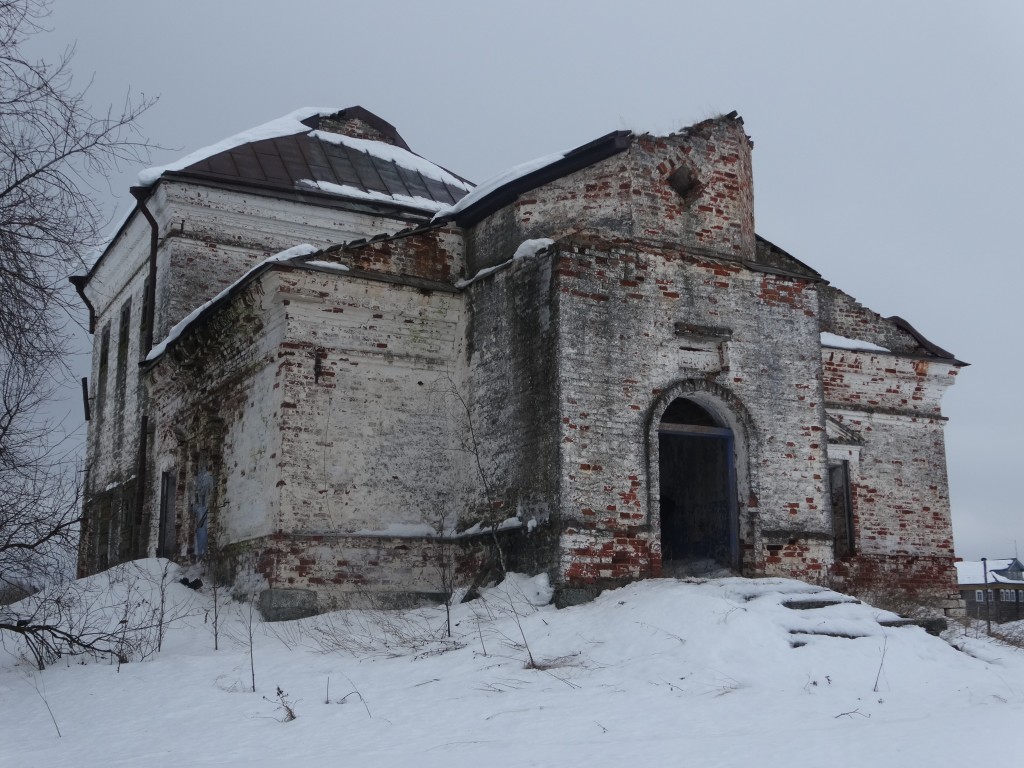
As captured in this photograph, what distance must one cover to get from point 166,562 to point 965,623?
9682 mm

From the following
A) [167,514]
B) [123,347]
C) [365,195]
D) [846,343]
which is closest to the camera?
[167,514]

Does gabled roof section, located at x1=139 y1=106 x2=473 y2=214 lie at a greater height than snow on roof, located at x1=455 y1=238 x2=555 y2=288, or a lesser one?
greater

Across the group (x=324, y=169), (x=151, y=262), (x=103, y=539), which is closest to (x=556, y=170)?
(x=324, y=169)

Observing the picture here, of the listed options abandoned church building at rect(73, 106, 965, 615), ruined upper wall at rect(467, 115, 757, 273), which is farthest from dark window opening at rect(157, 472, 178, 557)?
ruined upper wall at rect(467, 115, 757, 273)

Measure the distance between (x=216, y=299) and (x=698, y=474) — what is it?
→ 6.05 metres

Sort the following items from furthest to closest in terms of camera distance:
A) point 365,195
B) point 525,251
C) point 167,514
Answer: point 365,195
point 167,514
point 525,251

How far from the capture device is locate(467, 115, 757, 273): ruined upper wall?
1175 centimetres

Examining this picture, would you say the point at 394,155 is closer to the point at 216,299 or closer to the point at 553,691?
the point at 216,299

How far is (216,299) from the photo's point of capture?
43.1 ft

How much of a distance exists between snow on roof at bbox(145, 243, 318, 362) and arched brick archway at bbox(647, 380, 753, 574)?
419cm

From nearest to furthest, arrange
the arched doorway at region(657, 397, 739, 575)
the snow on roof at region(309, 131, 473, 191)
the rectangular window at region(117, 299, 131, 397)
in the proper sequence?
the arched doorway at region(657, 397, 739, 575), the rectangular window at region(117, 299, 131, 397), the snow on roof at region(309, 131, 473, 191)

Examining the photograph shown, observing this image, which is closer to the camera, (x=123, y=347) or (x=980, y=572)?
(x=123, y=347)

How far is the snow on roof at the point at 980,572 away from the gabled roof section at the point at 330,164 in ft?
133

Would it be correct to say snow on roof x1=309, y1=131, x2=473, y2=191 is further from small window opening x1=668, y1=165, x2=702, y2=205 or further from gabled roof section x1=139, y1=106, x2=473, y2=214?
small window opening x1=668, y1=165, x2=702, y2=205
